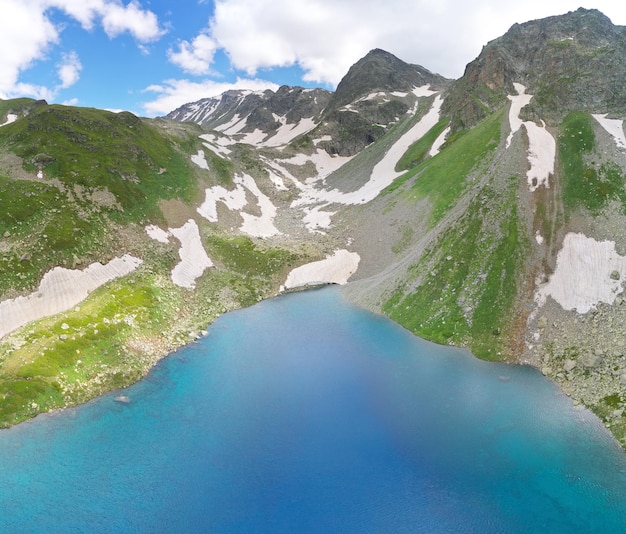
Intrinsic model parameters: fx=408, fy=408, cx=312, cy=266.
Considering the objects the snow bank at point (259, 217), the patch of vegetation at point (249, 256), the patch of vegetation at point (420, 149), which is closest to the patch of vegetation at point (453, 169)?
the patch of vegetation at point (420, 149)

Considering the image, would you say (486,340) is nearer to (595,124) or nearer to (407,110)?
(595,124)

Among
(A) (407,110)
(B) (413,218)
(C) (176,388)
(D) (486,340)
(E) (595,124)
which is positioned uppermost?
(A) (407,110)

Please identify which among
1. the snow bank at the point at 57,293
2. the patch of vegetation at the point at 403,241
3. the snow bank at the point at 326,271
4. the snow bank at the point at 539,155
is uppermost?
the snow bank at the point at 539,155

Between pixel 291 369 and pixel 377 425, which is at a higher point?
pixel 291 369

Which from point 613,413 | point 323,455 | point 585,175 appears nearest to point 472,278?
point 613,413

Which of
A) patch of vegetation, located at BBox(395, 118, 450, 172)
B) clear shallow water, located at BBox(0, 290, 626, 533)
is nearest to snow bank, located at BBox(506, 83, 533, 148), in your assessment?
patch of vegetation, located at BBox(395, 118, 450, 172)

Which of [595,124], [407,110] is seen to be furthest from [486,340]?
[407,110]

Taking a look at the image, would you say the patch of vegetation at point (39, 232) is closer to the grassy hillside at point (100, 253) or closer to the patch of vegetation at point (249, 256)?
the grassy hillside at point (100, 253)
